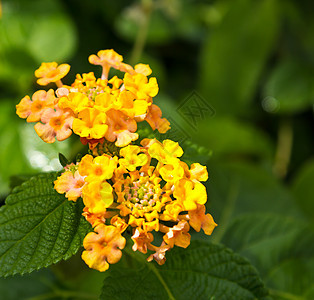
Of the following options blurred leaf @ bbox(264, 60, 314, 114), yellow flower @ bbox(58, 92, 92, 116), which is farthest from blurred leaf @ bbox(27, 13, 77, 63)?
yellow flower @ bbox(58, 92, 92, 116)

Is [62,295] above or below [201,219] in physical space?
below

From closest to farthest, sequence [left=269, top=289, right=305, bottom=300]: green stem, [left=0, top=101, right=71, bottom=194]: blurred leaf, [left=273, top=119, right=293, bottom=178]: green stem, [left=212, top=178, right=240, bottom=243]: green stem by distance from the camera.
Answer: [left=269, top=289, right=305, bottom=300]: green stem, [left=212, top=178, right=240, bottom=243]: green stem, [left=0, top=101, right=71, bottom=194]: blurred leaf, [left=273, top=119, right=293, bottom=178]: green stem

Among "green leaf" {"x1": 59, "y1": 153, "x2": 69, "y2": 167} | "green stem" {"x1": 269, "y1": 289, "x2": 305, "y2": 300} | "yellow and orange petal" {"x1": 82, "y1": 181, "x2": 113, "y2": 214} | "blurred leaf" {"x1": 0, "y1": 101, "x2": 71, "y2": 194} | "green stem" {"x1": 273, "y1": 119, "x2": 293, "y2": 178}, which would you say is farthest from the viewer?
"green stem" {"x1": 273, "y1": 119, "x2": 293, "y2": 178}

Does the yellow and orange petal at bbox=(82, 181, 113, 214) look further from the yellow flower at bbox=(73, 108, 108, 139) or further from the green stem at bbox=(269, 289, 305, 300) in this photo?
the green stem at bbox=(269, 289, 305, 300)

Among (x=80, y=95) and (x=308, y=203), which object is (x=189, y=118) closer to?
(x=80, y=95)

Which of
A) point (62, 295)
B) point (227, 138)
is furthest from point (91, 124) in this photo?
point (227, 138)

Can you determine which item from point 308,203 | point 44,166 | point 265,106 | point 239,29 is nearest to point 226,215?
point 308,203

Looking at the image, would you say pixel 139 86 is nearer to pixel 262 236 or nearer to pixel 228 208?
pixel 262 236
